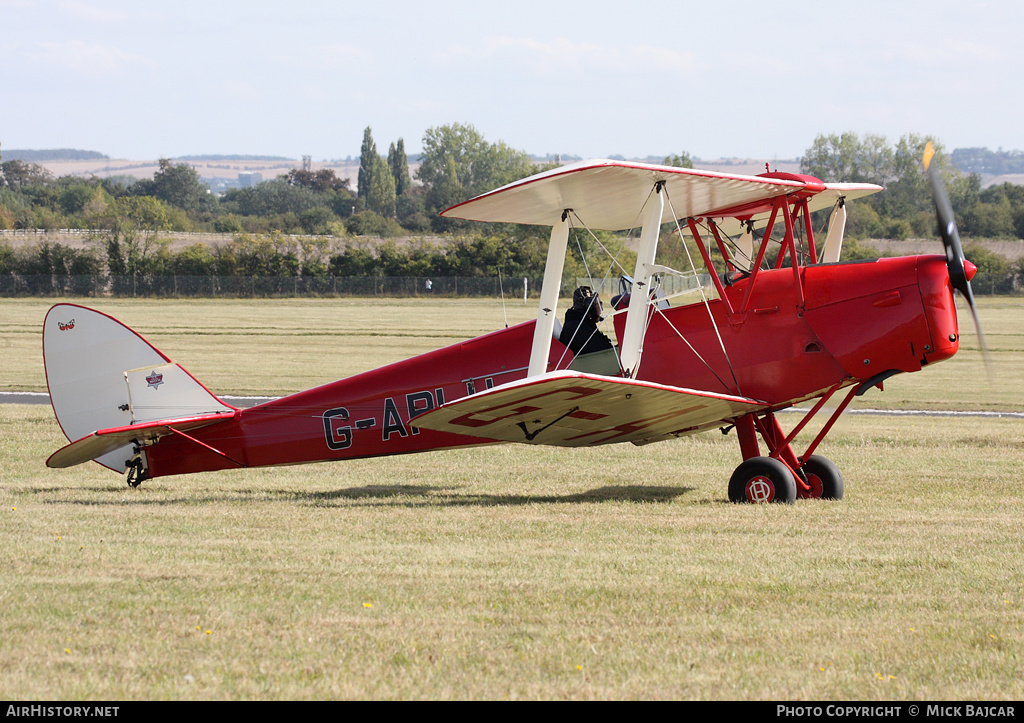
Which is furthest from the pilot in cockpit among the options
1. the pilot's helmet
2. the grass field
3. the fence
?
the fence

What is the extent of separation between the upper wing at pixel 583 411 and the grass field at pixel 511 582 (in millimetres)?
706

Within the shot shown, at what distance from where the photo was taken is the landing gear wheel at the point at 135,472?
10539 millimetres

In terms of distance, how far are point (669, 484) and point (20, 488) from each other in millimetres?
6932

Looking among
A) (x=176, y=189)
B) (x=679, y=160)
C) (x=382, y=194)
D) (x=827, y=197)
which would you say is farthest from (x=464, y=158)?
(x=827, y=197)

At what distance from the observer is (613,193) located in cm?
911

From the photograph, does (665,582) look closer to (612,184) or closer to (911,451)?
(612,184)

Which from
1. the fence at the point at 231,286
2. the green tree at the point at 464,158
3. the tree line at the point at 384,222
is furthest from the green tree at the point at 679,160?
the green tree at the point at 464,158

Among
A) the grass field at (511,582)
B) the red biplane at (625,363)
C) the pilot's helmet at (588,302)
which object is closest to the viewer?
the grass field at (511,582)

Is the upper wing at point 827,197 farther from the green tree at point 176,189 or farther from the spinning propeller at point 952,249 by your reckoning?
the green tree at point 176,189

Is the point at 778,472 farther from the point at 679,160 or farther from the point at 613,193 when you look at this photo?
the point at 679,160

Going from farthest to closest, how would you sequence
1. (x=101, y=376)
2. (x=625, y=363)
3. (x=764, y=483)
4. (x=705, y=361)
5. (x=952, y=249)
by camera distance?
1. (x=101, y=376)
2. (x=705, y=361)
3. (x=764, y=483)
4. (x=952, y=249)
5. (x=625, y=363)

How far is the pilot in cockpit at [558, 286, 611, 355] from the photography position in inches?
376

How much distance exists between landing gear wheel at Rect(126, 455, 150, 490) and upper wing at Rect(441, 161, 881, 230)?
175 inches

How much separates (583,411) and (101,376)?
16.9 ft
